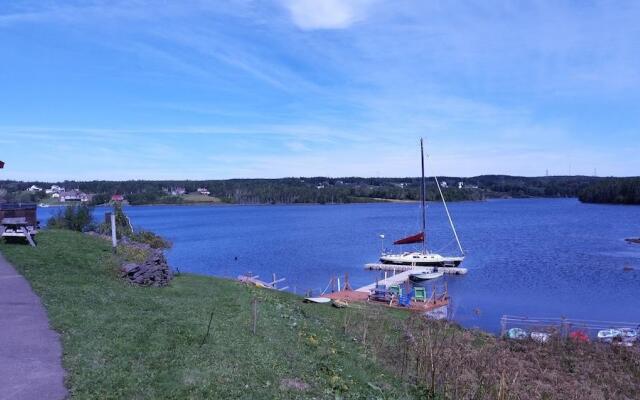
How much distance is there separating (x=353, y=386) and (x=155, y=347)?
3.62 meters

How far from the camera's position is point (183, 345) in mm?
10414

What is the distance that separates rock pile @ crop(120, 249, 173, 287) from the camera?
57.7ft

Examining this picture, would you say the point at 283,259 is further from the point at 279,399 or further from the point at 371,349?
the point at 279,399

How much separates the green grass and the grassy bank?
0.09 feet

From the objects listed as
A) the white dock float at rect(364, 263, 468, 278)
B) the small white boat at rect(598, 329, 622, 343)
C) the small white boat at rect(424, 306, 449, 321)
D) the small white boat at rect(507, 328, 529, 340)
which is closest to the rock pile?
the small white boat at rect(424, 306, 449, 321)


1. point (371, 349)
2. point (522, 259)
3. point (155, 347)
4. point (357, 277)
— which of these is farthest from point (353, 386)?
point (522, 259)

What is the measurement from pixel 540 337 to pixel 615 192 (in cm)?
16704

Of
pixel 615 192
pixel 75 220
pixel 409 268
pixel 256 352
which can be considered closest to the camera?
pixel 256 352

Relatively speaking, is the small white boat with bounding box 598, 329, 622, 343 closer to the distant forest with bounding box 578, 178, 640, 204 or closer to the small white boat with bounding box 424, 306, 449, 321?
the small white boat with bounding box 424, 306, 449, 321

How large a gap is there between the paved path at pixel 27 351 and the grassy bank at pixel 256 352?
0.23 metres

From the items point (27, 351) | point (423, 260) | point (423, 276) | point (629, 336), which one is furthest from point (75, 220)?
point (629, 336)

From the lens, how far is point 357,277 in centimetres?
4306

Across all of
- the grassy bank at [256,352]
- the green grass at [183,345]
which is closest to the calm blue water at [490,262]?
the grassy bank at [256,352]

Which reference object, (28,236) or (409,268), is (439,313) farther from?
(409,268)
